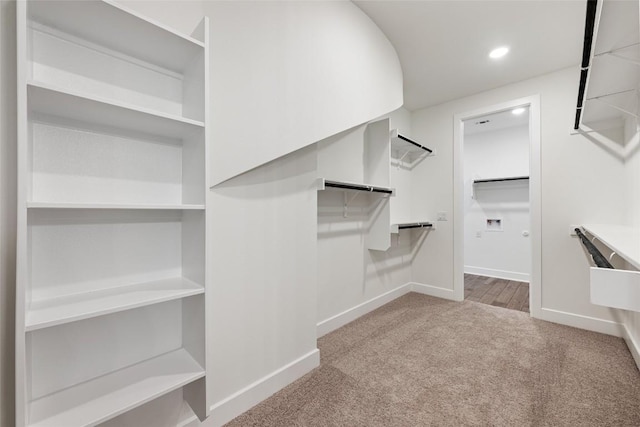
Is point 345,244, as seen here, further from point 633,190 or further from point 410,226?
point 633,190

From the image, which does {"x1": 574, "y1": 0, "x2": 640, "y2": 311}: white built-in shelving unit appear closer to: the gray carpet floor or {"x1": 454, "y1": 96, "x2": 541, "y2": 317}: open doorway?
the gray carpet floor

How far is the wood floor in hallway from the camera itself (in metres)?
3.31

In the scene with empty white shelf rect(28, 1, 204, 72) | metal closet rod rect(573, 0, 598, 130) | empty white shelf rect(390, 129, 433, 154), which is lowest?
empty white shelf rect(28, 1, 204, 72)

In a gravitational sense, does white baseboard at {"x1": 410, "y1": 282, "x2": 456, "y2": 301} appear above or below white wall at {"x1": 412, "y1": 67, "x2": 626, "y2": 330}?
below

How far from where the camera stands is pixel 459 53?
2455 mm

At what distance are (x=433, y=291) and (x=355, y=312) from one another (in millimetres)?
1392

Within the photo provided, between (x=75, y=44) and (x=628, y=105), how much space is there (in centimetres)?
343

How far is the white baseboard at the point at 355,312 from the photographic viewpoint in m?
2.44

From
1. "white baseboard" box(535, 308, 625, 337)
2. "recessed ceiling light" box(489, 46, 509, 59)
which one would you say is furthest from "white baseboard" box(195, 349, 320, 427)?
A: "recessed ceiling light" box(489, 46, 509, 59)

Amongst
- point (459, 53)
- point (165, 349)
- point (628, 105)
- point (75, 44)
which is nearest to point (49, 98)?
point (75, 44)

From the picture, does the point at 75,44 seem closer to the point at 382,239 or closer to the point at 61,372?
the point at 61,372

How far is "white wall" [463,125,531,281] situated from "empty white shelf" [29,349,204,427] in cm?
508

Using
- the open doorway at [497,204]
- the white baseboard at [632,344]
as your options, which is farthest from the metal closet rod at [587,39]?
the open doorway at [497,204]

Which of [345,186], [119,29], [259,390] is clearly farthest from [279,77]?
[259,390]
